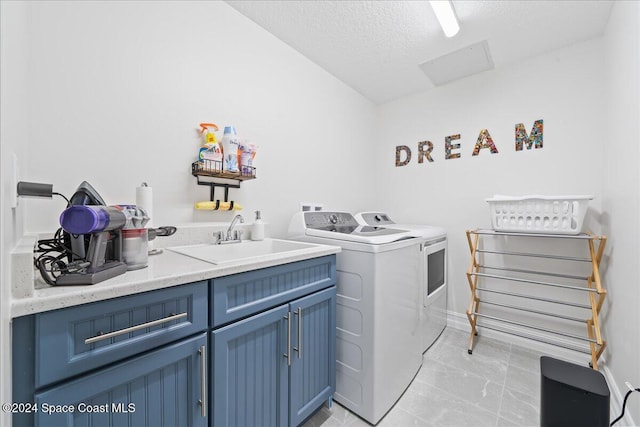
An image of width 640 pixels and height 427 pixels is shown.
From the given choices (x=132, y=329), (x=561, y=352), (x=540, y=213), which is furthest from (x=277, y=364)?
(x=561, y=352)

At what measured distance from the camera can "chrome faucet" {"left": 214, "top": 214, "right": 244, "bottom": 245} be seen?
153cm

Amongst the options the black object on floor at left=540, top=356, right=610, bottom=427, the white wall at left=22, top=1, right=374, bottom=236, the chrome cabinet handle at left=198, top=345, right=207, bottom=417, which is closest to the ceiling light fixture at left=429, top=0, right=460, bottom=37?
the white wall at left=22, top=1, right=374, bottom=236

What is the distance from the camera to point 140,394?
77cm

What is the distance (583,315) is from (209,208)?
285 centimetres

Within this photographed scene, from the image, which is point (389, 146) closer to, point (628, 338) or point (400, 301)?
point (400, 301)

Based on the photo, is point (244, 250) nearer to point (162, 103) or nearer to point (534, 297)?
point (162, 103)

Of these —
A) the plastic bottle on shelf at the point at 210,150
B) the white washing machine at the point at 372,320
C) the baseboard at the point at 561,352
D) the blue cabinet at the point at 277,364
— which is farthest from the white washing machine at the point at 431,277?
the plastic bottle on shelf at the point at 210,150

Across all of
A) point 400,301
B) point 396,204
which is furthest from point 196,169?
point 396,204

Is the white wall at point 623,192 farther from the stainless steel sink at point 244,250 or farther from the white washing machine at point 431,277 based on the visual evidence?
the stainless steel sink at point 244,250

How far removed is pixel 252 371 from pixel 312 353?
1.19ft

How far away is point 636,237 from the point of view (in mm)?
1271

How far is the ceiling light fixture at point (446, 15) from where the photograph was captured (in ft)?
5.02

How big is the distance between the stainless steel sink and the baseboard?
1867 millimetres

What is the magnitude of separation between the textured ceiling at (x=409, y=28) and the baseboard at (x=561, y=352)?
2.33 m
